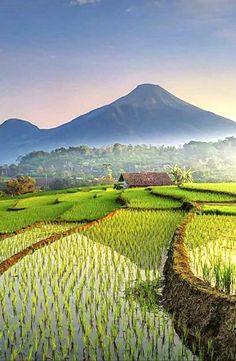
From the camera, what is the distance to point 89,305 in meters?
7.07

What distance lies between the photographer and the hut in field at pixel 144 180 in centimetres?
4253

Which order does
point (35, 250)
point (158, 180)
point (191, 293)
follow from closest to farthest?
point (191, 293), point (35, 250), point (158, 180)

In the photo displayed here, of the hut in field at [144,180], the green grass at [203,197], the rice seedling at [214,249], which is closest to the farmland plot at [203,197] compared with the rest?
the green grass at [203,197]

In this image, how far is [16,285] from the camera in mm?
8305

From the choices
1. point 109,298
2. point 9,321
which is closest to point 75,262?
point 109,298

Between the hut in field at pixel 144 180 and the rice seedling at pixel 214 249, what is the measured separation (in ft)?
82.9

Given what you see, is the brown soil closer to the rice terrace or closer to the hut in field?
the rice terrace

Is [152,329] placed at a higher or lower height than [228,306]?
lower

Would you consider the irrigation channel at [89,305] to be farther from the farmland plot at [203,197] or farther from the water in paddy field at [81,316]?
the farmland plot at [203,197]

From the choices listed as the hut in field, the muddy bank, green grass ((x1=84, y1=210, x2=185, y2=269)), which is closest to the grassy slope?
green grass ((x1=84, y1=210, x2=185, y2=269))

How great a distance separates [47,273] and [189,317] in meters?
3.63

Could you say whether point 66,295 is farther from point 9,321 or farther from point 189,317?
point 189,317

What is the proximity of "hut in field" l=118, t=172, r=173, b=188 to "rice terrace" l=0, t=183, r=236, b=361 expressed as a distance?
2805cm

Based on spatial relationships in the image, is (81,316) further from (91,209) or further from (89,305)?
(91,209)
